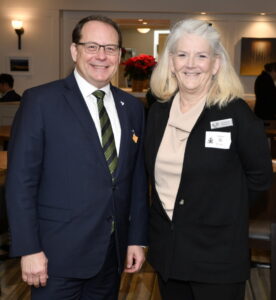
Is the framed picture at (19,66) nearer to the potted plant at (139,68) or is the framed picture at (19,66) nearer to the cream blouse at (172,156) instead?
the potted plant at (139,68)

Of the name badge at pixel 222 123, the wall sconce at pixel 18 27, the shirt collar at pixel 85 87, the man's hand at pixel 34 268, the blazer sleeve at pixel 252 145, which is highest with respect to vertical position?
the wall sconce at pixel 18 27

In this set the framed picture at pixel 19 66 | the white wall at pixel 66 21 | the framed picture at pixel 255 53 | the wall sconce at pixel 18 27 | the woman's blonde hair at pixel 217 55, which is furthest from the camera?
the framed picture at pixel 19 66

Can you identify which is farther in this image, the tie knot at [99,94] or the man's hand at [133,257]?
the man's hand at [133,257]

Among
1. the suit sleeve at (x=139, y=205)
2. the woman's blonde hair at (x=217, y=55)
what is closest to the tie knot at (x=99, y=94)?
the suit sleeve at (x=139, y=205)

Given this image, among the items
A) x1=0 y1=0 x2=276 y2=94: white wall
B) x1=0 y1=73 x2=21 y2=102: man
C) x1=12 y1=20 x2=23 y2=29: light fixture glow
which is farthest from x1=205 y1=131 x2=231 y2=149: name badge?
x1=12 y1=20 x2=23 y2=29: light fixture glow

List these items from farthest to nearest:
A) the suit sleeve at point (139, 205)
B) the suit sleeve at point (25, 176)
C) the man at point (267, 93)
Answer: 1. the man at point (267, 93)
2. the suit sleeve at point (139, 205)
3. the suit sleeve at point (25, 176)

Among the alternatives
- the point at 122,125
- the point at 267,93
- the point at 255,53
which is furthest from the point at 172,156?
the point at 255,53

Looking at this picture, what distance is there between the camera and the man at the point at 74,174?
1.54 metres

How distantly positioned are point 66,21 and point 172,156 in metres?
8.23

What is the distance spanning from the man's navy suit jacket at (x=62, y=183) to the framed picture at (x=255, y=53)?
7.91 m

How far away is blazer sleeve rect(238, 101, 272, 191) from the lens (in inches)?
62.2

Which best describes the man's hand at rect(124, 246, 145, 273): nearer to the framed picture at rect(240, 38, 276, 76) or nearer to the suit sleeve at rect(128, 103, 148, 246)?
the suit sleeve at rect(128, 103, 148, 246)

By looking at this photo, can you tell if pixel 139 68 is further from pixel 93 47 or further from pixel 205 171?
pixel 205 171

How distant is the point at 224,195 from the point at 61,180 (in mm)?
607
